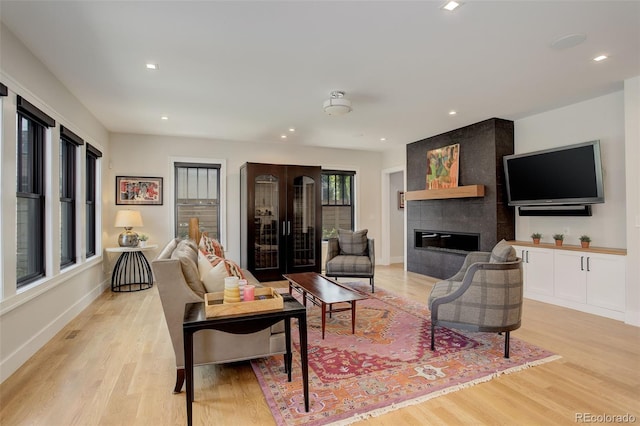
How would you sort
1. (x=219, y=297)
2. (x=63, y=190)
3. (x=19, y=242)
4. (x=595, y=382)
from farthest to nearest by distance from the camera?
1. (x=63, y=190)
2. (x=19, y=242)
3. (x=595, y=382)
4. (x=219, y=297)

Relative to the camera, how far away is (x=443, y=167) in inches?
232

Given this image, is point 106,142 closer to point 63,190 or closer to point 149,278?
point 63,190

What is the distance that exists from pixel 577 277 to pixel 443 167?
257 centimetres

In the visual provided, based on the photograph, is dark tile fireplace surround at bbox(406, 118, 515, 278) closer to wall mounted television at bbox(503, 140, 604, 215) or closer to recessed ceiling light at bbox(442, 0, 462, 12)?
wall mounted television at bbox(503, 140, 604, 215)

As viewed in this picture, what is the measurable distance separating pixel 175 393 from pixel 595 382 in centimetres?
294

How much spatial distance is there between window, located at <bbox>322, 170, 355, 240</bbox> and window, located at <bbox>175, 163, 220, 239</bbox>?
7.65 feet

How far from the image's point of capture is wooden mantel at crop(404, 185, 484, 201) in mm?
5125

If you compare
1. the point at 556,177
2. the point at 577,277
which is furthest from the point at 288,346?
the point at 556,177

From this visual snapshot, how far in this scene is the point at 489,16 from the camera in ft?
7.93

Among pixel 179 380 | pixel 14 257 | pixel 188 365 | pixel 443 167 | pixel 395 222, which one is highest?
pixel 443 167

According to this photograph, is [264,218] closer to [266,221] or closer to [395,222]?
[266,221]

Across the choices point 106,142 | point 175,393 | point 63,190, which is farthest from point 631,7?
point 106,142

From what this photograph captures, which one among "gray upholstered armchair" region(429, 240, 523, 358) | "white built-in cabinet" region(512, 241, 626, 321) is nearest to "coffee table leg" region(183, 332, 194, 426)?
"gray upholstered armchair" region(429, 240, 523, 358)

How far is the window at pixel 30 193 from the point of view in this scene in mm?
2979
